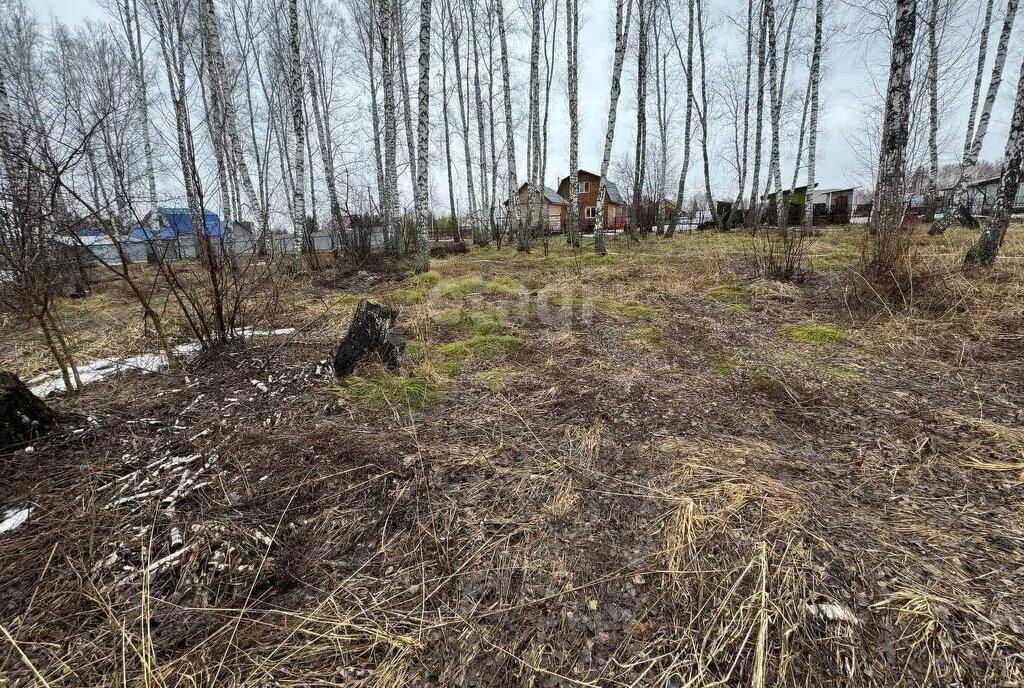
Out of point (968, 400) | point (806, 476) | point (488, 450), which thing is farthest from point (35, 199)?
point (968, 400)

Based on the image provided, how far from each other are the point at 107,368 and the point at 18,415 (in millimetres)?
1382

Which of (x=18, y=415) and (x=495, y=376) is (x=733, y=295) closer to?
(x=495, y=376)

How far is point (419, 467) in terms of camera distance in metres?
2.13

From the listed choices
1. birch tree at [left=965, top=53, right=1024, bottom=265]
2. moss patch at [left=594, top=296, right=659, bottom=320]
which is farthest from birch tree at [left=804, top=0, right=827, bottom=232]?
moss patch at [left=594, top=296, right=659, bottom=320]

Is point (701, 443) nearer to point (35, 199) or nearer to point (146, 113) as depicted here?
point (35, 199)

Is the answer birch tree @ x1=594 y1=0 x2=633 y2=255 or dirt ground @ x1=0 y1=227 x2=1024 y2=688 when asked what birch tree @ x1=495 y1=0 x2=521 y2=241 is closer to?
birch tree @ x1=594 y1=0 x2=633 y2=255

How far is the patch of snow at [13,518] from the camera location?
175cm

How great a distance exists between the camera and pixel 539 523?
1.76m

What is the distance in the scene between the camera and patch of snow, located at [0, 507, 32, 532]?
1747 millimetres

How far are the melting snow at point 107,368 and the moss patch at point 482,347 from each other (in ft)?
6.71

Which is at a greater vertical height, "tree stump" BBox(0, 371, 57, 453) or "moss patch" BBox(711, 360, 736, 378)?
"tree stump" BBox(0, 371, 57, 453)

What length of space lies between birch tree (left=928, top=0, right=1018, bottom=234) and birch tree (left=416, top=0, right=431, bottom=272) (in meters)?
11.7

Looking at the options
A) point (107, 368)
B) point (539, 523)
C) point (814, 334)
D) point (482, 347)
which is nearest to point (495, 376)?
point (482, 347)

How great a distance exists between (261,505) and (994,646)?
8.73 ft
